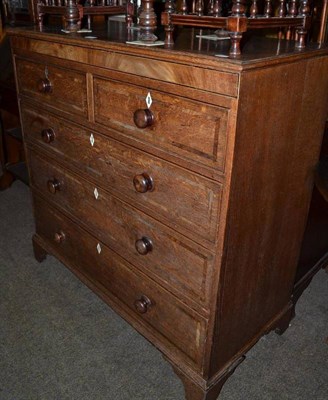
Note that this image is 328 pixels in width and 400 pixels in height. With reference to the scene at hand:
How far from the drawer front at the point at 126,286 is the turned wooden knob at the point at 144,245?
143 millimetres

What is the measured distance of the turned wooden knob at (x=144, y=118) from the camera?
47.8 inches

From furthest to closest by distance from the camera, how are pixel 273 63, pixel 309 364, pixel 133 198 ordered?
pixel 309 364 → pixel 133 198 → pixel 273 63

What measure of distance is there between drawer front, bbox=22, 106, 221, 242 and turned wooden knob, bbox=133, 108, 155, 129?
0.11 metres

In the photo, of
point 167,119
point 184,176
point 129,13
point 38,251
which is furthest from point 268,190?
point 38,251

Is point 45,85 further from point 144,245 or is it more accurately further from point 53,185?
point 144,245

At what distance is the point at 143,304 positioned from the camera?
156 centimetres

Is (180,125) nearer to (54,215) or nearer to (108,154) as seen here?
(108,154)

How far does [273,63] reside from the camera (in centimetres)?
103

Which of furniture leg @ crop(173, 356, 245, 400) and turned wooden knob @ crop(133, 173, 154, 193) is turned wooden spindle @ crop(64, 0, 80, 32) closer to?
turned wooden knob @ crop(133, 173, 154, 193)

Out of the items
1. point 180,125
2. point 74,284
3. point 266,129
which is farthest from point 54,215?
point 266,129

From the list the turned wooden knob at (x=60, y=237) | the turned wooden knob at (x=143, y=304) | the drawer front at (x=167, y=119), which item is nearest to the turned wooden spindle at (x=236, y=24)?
the drawer front at (x=167, y=119)

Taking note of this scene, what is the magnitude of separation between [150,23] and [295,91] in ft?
1.52

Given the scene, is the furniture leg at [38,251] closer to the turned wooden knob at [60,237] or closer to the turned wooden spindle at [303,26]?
the turned wooden knob at [60,237]

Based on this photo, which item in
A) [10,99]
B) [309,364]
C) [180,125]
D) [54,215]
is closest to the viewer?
[180,125]
